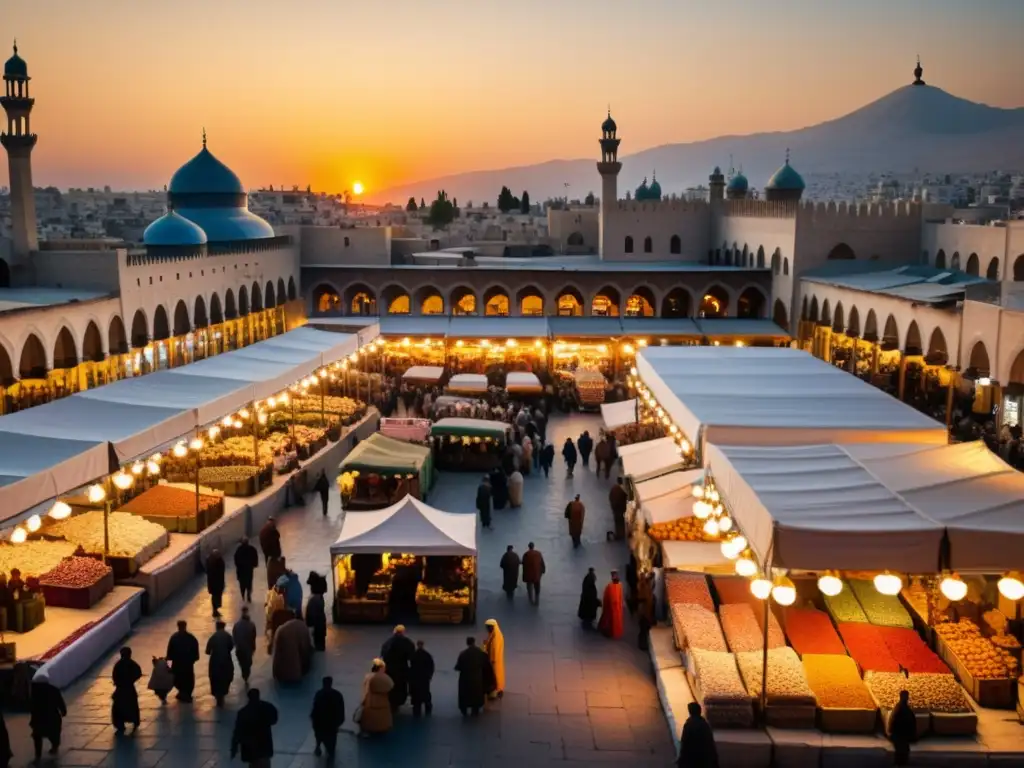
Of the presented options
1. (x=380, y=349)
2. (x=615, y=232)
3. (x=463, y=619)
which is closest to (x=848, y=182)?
(x=615, y=232)

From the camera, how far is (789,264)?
91.0ft

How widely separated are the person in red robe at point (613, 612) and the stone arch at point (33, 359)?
36.2ft

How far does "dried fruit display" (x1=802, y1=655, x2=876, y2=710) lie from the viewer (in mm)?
7587

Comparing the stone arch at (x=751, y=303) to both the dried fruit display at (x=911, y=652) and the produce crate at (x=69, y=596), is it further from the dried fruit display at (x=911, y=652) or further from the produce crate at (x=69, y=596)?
the produce crate at (x=69, y=596)

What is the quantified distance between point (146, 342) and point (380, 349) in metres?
7.64

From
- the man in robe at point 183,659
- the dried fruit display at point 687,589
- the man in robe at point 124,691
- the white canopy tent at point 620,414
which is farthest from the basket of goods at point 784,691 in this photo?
the white canopy tent at point 620,414

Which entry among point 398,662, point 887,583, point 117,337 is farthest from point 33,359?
point 887,583

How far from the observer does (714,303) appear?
32.8m

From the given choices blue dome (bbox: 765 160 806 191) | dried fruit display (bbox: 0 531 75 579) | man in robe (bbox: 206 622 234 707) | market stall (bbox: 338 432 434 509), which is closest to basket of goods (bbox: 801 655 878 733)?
man in robe (bbox: 206 622 234 707)

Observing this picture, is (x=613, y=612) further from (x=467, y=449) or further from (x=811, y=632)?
(x=467, y=449)

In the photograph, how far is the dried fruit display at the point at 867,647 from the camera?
8.12 meters

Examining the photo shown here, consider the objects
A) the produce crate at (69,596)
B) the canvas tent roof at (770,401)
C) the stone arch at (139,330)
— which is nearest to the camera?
the produce crate at (69,596)

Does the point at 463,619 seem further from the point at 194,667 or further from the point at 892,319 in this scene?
the point at 892,319

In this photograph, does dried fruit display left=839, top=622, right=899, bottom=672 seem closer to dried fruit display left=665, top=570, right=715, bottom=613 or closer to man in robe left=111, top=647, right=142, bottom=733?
dried fruit display left=665, top=570, right=715, bottom=613
